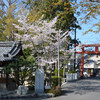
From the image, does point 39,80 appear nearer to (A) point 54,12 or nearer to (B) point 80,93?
(B) point 80,93

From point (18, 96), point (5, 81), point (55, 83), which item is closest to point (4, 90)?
point (5, 81)

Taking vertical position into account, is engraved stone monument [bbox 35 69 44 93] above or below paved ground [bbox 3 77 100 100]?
above

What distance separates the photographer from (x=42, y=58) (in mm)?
14359

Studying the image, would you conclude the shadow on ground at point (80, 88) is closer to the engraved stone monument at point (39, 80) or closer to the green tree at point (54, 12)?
the engraved stone monument at point (39, 80)

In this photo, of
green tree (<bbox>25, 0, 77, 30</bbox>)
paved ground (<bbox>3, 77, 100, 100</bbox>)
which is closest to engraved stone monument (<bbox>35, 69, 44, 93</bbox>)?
paved ground (<bbox>3, 77, 100, 100</bbox>)

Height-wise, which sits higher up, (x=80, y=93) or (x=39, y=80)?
(x=39, y=80)

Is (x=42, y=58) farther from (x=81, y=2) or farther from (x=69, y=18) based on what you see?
(x=69, y=18)

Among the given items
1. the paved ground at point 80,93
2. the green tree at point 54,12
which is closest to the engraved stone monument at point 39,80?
the paved ground at point 80,93

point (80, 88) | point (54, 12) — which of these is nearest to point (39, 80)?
point (80, 88)

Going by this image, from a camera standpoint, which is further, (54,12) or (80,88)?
(54,12)

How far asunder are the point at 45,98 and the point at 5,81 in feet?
11.3

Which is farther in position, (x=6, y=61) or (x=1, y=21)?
(x=1, y=21)

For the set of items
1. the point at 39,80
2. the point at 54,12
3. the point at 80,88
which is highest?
the point at 54,12

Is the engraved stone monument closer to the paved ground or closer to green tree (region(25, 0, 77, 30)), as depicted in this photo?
the paved ground
